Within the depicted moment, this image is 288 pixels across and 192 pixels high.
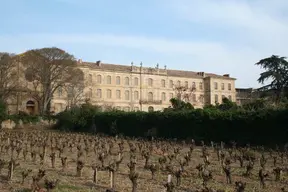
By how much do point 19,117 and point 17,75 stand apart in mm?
4839

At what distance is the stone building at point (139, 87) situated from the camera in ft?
180

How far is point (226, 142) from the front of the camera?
21688mm

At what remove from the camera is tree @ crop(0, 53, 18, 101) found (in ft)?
130

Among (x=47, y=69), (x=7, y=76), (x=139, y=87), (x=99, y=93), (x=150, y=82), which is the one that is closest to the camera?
(x=7, y=76)

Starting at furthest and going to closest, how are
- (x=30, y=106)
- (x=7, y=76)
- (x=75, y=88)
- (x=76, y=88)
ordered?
1. (x=30, y=106)
2. (x=75, y=88)
3. (x=76, y=88)
4. (x=7, y=76)

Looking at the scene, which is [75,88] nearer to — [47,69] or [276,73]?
[47,69]

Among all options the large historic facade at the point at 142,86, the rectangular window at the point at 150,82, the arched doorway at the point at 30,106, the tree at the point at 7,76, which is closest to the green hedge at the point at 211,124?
the tree at the point at 7,76

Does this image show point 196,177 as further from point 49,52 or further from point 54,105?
point 54,105

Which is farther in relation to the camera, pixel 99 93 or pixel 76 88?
pixel 99 93

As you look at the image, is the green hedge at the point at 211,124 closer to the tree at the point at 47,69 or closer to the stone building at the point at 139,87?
the tree at the point at 47,69

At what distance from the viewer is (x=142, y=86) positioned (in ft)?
204

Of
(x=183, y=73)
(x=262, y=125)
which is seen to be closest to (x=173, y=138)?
(x=262, y=125)

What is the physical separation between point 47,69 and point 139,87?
21.6m

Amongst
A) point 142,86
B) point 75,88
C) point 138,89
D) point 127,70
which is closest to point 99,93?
point 127,70
